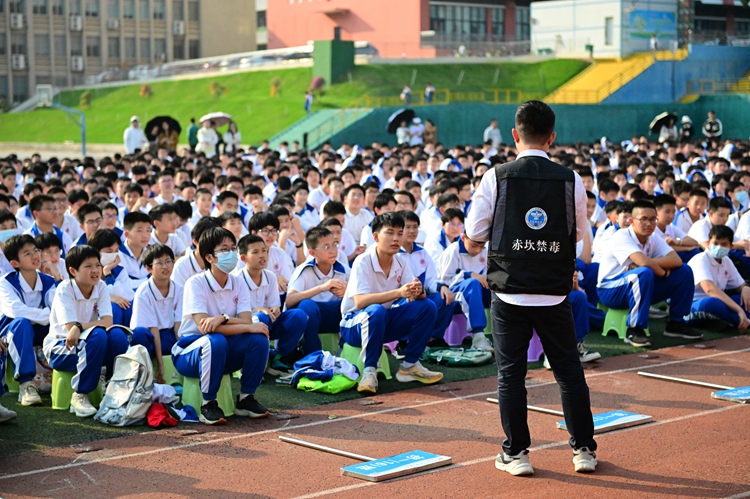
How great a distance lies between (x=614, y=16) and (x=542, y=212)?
45648 millimetres

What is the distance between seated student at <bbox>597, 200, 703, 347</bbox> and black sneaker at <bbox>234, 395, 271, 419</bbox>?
12.9ft

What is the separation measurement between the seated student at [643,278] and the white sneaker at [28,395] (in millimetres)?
5286

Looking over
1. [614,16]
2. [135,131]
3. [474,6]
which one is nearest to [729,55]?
[614,16]

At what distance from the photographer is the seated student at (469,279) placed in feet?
30.1

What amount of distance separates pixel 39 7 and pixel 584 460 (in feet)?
218

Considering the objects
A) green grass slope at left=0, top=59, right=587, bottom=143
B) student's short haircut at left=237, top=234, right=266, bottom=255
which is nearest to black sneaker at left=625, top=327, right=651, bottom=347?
student's short haircut at left=237, top=234, right=266, bottom=255

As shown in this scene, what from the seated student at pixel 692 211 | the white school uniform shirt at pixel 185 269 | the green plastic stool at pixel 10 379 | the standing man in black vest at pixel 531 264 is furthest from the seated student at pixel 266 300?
the seated student at pixel 692 211

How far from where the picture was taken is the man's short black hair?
5.43m

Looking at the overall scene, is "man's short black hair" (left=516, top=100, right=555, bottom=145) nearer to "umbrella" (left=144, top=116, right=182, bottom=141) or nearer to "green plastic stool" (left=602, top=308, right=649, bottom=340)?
"green plastic stool" (left=602, top=308, right=649, bottom=340)

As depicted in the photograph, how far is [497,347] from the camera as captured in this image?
5629 millimetres

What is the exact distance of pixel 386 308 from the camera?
820 cm

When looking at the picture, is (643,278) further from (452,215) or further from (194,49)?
(194,49)

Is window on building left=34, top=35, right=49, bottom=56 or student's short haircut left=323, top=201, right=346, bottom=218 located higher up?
window on building left=34, top=35, right=49, bottom=56

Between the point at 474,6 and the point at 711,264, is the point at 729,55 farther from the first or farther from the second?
the point at 711,264
